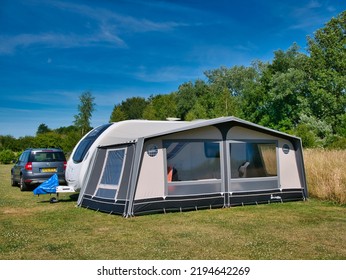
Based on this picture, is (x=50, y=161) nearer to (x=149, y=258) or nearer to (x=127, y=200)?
(x=127, y=200)

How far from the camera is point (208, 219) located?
8.62 m

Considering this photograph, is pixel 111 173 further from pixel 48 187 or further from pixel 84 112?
pixel 84 112

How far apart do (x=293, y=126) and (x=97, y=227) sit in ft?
108

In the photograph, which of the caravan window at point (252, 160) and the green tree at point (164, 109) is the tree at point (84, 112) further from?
the caravan window at point (252, 160)

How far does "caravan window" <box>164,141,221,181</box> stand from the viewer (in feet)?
32.6

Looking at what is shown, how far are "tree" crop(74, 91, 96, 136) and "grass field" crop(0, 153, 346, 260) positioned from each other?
1686 inches

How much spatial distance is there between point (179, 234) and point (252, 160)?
4284mm

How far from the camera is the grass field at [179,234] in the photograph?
19.2 feet

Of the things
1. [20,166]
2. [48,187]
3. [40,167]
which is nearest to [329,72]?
[40,167]

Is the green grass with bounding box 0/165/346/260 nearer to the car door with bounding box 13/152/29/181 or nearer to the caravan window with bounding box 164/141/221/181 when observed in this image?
the caravan window with bounding box 164/141/221/181

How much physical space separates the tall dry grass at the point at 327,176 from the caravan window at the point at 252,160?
1.51 meters

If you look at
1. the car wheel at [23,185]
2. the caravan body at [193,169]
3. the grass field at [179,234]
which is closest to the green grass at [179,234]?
the grass field at [179,234]

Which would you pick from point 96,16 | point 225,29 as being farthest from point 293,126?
point 96,16

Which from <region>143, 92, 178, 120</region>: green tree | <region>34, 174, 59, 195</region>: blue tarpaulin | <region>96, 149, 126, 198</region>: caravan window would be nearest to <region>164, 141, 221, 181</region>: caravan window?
<region>96, 149, 126, 198</region>: caravan window
